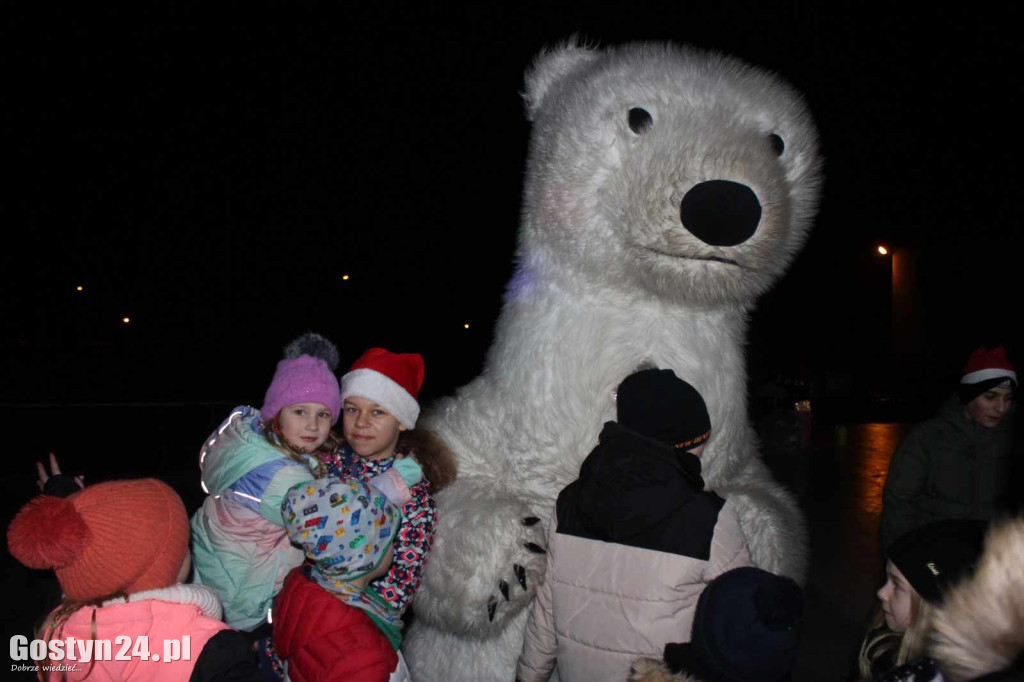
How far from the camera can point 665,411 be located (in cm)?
169

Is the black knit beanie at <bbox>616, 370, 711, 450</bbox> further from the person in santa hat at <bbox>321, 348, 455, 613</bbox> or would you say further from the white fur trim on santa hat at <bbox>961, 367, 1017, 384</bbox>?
the white fur trim on santa hat at <bbox>961, 367, 1017, 384</bbox>

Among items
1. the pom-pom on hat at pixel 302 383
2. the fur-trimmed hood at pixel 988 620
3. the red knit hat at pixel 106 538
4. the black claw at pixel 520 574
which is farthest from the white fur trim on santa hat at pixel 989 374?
the red knit hat at pixel 106 538

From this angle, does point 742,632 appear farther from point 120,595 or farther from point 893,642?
point 120,595

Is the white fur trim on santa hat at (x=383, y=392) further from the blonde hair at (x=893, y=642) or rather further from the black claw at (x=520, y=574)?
the blonde hair at (x=893, y=642)

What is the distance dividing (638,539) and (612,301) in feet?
2.71

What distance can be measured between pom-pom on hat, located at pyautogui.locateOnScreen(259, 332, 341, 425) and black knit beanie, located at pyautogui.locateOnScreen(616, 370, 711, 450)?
107 centimetres

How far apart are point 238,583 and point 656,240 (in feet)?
5.40

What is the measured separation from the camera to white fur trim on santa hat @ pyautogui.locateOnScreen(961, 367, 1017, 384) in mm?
2879

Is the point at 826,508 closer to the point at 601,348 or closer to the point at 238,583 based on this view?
the point at 601,348

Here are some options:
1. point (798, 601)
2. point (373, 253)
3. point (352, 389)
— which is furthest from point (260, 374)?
point (798, 601)

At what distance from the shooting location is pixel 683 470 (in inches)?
64.4

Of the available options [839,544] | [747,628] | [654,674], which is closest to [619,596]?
[654,674]

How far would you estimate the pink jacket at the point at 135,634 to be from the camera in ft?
5.20

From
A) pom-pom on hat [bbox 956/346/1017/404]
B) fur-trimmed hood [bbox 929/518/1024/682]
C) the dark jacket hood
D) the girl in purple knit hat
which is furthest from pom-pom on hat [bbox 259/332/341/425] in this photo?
pom-pom on hat [bbox 956/346/1017/404]
